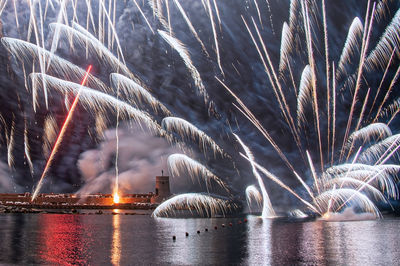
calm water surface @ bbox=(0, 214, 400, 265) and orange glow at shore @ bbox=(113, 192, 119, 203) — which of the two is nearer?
calm water surface @ bbox=(0, 214, 400, 265)

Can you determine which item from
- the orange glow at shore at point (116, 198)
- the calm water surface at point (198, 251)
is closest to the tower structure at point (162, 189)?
the orange glow at shore at point (116, 198)

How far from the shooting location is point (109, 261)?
931 inches

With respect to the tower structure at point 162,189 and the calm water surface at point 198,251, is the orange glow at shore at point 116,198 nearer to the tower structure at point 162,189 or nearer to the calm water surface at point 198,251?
the tower structure at point 162,189

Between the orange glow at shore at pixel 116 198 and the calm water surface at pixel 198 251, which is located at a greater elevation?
the orange glow at shore at pixel 116 198

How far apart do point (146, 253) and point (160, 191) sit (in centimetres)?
10487

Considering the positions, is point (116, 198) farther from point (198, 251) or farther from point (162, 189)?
point (198, 251)

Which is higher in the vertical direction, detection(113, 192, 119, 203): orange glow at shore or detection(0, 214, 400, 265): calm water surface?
detection(113, 192, 119, 203): orange glow at shore

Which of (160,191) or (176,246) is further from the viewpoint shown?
(160,191)

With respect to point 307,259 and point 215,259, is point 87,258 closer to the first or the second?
point 215,259

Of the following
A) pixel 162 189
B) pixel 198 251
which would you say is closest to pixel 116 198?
pixel 162 189

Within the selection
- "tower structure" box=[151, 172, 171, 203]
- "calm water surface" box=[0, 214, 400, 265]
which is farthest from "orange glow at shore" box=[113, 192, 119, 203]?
"calm water surface" box=[0, 214, 400, 265]

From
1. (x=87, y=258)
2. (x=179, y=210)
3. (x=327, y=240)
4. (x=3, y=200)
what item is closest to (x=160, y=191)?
(x=179, y=210)

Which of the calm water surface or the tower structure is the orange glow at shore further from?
the calm water surface

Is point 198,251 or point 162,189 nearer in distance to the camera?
point 198,251
